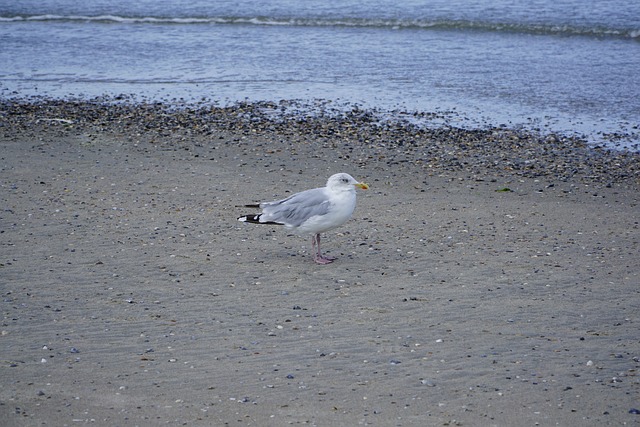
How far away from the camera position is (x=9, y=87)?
53.5 ft

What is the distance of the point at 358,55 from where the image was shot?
786 inches

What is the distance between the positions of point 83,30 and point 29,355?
1958 centimetres

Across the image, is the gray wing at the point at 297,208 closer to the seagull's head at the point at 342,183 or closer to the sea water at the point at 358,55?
the seagull's head at the point at 342,183

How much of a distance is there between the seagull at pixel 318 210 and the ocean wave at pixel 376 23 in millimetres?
16285

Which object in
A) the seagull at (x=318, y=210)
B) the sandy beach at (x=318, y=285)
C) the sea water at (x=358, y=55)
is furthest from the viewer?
the sea water at (x=358, y=55)

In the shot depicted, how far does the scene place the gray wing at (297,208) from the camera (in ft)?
25.8

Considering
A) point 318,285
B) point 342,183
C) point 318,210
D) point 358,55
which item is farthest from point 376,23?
point 318,285

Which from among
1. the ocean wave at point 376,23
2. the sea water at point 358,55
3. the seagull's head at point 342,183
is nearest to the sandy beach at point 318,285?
the seagull's head at point 342,183

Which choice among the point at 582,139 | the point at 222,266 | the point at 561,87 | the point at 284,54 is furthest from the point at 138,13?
the point at 222,266

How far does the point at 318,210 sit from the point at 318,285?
0.72 metres

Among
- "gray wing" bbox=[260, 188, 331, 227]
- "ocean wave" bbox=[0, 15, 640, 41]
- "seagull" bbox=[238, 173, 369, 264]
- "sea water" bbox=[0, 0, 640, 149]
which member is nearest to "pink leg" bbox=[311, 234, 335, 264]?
"seagull" bbox=[238, 173, 369, 264]

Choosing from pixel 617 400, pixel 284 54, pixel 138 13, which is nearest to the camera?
pixel 617 400

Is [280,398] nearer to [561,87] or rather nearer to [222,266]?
[222,266]

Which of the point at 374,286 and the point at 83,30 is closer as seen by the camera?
the point at 374,286
